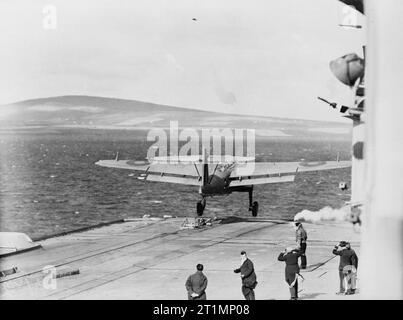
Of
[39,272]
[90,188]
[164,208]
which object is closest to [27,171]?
[90,188]

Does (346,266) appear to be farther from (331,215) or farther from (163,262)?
(163,262)

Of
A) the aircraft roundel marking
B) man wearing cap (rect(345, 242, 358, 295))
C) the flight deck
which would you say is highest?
the aircraft roundel marking

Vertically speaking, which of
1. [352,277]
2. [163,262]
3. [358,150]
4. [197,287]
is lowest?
[163,262]

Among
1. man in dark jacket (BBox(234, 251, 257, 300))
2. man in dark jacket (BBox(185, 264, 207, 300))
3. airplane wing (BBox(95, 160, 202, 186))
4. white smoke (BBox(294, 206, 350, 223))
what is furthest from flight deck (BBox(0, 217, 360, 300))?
airplane wing (BBox(95, 160, 202, 186))

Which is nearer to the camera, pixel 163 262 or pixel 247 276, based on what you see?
pixel 247 276

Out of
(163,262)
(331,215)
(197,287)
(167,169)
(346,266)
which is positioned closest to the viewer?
(331,215)

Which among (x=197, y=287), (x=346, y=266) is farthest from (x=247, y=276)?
(x=346, y=266)

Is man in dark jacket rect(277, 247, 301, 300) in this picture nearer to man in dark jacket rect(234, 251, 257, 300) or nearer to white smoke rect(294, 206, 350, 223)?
man in dark jacket rect(234, 251, 257, 300)

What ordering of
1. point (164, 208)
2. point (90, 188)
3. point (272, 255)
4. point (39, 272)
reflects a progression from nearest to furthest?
point (39, 272) < point (272, 255) < point (164, 208) < point (90, 188)

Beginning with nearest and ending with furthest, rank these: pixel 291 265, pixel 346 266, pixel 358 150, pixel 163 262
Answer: pixel 358 150 < pixel 291 265 < pixel 346 266 < pixel 163 262

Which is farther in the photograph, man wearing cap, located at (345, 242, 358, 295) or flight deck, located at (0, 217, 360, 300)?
flight deck, located at (0, 217, 360, 300)
